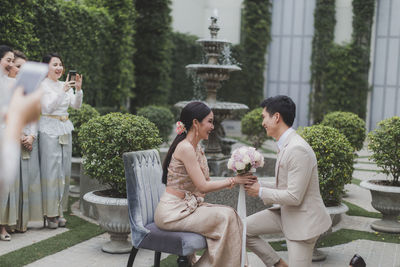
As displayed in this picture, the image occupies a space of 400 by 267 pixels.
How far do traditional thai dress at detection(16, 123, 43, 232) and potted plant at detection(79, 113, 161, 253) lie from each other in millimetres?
783

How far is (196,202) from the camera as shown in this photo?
12.6ft

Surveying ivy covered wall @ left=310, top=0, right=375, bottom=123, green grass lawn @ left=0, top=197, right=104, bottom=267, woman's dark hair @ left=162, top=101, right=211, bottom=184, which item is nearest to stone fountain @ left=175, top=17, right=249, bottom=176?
green grass lawn @ left=0, top=197, right=104, bottom=267

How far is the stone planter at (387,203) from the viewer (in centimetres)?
577

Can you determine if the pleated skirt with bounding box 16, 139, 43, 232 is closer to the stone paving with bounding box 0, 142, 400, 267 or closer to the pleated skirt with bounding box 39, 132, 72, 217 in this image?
the pleated skirt with bounding box 39, 132, 72, 217

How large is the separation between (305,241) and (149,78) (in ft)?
44.1

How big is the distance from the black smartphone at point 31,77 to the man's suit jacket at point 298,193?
2.20 m

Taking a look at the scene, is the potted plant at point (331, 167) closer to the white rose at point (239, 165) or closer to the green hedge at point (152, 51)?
the white rose at point (239, 165)

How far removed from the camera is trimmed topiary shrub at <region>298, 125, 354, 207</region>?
4859 mm

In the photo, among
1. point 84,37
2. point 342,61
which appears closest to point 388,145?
point 84,37

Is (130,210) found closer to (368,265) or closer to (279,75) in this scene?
(368,265)

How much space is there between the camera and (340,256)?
4953mm

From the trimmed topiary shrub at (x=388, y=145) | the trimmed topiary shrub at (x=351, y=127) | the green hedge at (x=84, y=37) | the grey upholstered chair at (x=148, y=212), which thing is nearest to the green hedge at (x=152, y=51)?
the green hedge at (x=84, y=37)

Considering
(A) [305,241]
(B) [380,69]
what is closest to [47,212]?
(A) [305,241]

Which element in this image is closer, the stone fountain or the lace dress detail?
the lace dress detail
